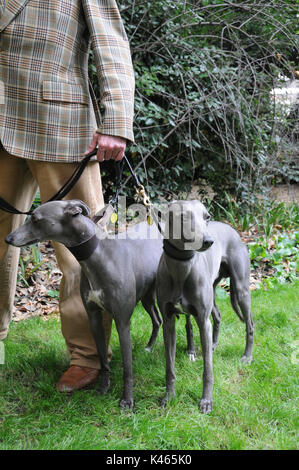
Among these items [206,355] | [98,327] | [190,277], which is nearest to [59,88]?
[190,277]

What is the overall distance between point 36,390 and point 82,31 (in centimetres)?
233

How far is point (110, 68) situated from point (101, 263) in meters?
1.16

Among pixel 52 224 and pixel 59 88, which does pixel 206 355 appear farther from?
pixel 59 88

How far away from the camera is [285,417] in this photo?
2.72 m

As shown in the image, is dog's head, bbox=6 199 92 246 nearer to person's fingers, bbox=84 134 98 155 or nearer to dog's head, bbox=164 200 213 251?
person's fingers, bbox=84 134 98 155

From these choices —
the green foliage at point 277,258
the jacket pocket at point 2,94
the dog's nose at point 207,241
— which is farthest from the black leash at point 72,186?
the green foliage at point 277,258

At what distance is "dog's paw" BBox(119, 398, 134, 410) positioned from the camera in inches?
113

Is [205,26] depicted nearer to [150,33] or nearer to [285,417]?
[150,33]

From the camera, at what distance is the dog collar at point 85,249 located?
2734 millimetres

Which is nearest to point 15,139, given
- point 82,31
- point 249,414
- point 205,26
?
point 82,31

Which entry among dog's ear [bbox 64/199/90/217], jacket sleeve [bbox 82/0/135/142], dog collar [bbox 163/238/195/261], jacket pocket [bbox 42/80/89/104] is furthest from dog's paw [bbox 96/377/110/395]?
jacket pocket [bbox 42/80/89/104]

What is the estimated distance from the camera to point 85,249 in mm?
2744

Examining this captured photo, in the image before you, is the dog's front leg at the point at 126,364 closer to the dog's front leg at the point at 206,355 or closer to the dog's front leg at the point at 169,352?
the dog's front leg at the point at 169,352
